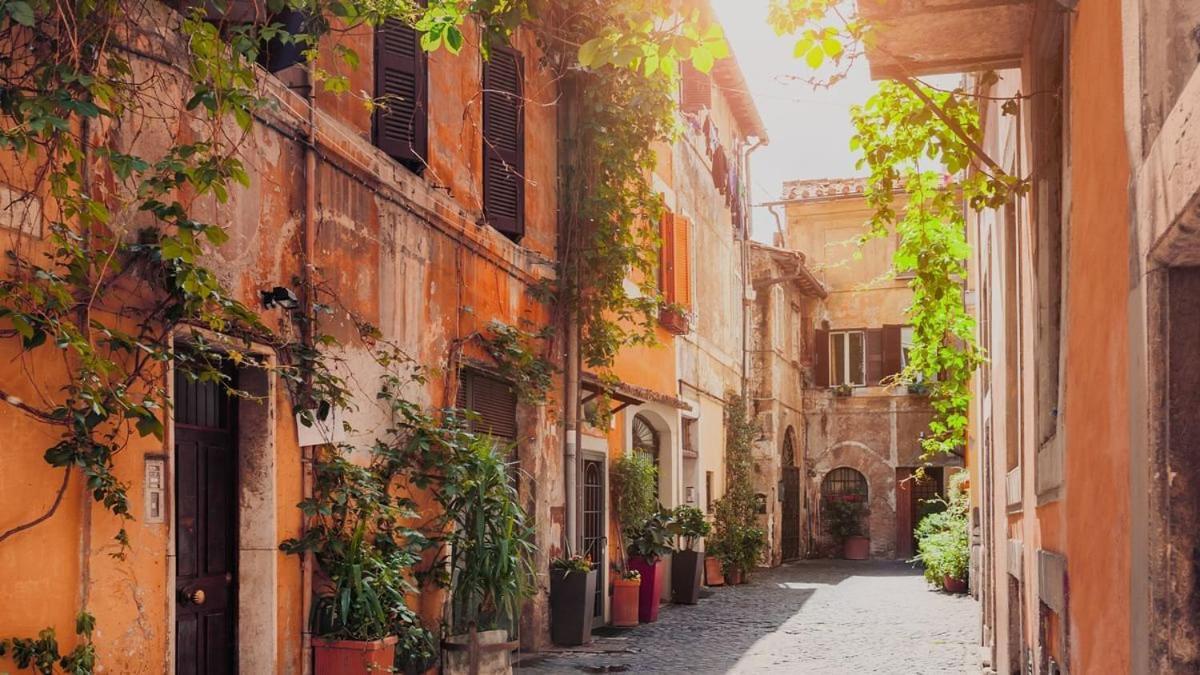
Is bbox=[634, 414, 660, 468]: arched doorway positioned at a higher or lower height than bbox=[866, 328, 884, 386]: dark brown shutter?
lower

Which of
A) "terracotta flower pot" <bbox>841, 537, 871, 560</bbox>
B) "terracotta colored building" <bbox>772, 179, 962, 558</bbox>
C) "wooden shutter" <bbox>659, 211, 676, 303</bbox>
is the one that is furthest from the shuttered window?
"terracotta flower pot" <bbox>841, 537, 871, 560</bbox>

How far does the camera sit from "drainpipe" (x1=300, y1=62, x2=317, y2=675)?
7.17 m

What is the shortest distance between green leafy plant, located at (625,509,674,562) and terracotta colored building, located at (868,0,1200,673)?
22.6 ft

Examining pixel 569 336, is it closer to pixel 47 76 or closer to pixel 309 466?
pixel 309 466

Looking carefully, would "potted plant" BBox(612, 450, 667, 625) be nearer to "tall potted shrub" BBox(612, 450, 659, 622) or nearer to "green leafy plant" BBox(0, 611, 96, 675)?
"tall potted shrub" BBox(612, 450, 659, 622)

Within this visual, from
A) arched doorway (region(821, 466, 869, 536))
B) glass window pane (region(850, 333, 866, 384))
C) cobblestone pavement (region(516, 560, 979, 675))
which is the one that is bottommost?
cobblestone pavement (region(516, 560, 979, 675))

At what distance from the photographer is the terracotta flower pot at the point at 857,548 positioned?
29062 millimetres

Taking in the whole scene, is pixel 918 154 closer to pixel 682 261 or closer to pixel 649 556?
pixel 649 556

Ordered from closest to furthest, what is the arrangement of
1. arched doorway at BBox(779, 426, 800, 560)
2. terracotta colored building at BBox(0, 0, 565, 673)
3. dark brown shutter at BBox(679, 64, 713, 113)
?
terracotta colored building at BBox(0, 0, 565, 673), dark brown shutter at BBox(679, 64, 713, 113), arched doorway at BBox(779, 426, 800, 560)

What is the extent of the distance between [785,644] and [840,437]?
18.3 meters

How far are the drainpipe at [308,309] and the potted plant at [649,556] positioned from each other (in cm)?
704

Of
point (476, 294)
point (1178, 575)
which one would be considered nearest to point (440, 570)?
point (476, 294)

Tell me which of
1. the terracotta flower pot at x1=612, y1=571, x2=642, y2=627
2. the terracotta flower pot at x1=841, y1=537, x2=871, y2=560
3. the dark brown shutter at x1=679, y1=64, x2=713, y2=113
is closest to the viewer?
the terracotta flower pot at x1=612, y1=571, x2=642, y2=627

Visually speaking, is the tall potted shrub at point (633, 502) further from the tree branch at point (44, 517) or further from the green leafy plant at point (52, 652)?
the tree branch at point (44, 517)
